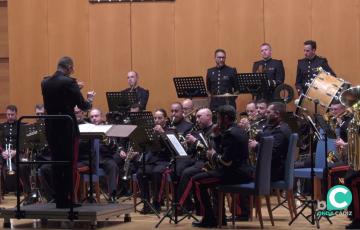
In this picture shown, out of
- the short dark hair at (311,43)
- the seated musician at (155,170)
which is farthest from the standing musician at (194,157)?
the short dark hair at (311,43)

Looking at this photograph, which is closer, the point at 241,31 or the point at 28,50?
the point at 241,31

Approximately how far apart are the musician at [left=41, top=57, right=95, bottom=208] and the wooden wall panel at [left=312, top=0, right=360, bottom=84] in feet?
19.2

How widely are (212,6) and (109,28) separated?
1.84 meters

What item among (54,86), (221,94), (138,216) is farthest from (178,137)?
(221,94)

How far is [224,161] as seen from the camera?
814 centimetres

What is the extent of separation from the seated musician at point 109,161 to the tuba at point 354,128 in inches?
151

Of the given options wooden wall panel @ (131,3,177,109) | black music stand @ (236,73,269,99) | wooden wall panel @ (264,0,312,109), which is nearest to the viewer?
black music stand @ (236,73,269,99)

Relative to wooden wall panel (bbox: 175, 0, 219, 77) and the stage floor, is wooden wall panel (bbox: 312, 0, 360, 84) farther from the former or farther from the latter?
the stage floor

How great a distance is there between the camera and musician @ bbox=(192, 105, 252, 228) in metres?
8.15

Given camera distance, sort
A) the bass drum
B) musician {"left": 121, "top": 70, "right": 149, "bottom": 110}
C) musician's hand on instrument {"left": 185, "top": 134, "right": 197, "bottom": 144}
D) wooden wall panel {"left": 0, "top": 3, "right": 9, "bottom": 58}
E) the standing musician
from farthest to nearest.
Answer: wooden wall panel {"left": 0, "top": 3, "right": 9, "bottom": 58} → musician {"left": 121, "top": 70, "right": 149, "bottom": 110} → the bass drum → the standing musician → musician's hand on instrument {"left": 185, "top": 134, "right": 197, "bottom": 144}

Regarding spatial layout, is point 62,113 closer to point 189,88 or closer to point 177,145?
point 177,145

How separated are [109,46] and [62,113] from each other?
5481 millimetres

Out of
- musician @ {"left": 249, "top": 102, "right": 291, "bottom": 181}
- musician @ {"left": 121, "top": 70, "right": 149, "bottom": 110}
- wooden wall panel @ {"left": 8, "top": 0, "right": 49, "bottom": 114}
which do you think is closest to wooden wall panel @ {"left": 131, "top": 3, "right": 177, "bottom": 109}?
musician @ {"left": 121, "top": 70, "right": 149, "bottom": 110}

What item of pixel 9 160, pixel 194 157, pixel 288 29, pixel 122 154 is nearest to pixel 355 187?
pixel 194 157
